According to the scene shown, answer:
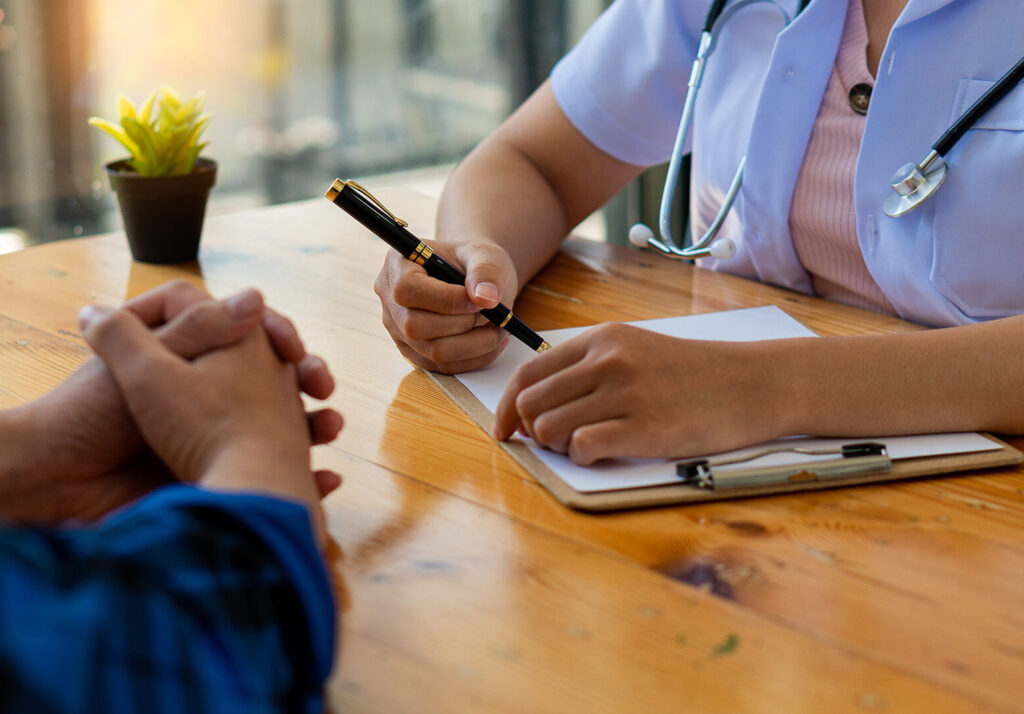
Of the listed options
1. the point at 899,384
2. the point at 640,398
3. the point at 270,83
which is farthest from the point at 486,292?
the point at 270,83

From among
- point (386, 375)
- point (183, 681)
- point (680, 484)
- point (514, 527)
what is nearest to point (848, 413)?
point (680, 484)

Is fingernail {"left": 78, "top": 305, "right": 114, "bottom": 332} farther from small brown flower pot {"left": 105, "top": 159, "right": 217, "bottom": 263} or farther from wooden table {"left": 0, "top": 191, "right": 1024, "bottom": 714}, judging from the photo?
small brown flower pot {"left": 105, "top": 159, "right": 217, "bottom": 263}

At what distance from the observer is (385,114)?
260cm

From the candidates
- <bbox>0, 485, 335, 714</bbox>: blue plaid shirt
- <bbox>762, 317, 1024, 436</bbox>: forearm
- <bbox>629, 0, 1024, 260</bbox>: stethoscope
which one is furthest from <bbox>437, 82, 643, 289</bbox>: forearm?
<bbox>0, 485, 335, 714</bbox>: blue plaid shirt

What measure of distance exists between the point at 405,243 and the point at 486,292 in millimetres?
79

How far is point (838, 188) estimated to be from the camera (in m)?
0.97

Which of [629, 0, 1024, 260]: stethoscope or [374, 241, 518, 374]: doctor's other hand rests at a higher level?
[629, 0, 1024, 260]: stethoscope

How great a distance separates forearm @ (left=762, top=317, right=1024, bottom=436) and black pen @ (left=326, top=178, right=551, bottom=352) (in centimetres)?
22

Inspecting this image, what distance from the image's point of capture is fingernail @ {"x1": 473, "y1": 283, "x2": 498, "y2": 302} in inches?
30.7

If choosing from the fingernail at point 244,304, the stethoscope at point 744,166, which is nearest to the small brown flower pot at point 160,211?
the stethoscope at point 744,166

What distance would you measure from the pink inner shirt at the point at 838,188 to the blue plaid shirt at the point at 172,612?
73 centimetres

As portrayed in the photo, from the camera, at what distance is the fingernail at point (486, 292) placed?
0.78m

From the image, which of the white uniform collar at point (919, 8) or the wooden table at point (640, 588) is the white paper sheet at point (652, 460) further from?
the white uniform collar at point (919, 8)

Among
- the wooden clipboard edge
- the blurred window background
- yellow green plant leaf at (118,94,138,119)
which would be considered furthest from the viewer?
the blurred window background
